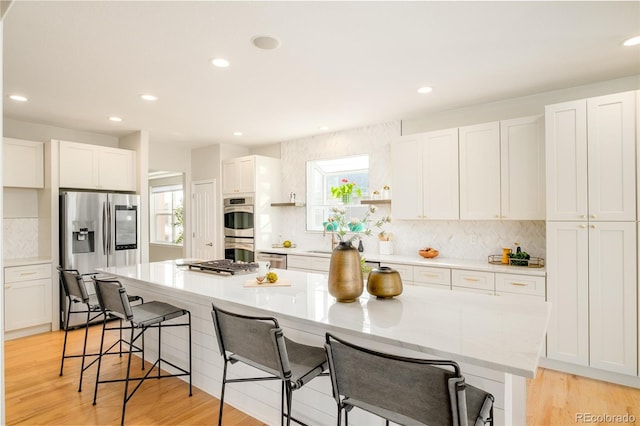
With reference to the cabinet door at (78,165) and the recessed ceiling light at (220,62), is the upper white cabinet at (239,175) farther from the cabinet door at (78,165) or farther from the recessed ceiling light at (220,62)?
the recessed ceiling light at (220,62)

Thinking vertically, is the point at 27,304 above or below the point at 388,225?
below

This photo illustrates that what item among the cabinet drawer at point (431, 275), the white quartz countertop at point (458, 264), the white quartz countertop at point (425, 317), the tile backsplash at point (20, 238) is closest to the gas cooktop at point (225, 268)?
the white quartz countertop at point (425, 317)

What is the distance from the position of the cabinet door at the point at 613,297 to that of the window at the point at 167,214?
6.65m

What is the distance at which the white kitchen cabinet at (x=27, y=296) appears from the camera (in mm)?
4043

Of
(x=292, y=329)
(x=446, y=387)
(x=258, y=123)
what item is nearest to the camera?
(x=446, y=387)

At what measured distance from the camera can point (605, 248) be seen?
2941 mm

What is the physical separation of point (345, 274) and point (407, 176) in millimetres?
2622

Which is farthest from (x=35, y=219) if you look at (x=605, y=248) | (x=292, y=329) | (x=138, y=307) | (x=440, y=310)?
(x=605, y=248)

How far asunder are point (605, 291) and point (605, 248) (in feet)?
1.15

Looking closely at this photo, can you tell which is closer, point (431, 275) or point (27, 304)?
point (431, 275)

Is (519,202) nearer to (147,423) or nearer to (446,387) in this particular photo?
(446,387)

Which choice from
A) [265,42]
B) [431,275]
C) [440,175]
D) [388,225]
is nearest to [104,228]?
[265,42]

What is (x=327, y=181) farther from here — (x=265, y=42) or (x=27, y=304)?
(x=27, y=304)

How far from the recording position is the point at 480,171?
373cm
